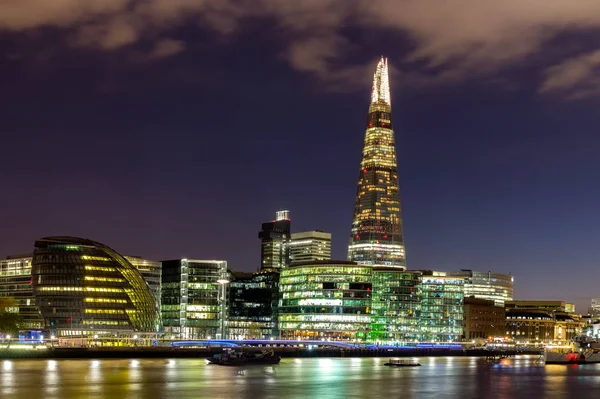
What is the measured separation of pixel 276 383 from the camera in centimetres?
11606

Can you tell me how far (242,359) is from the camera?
173750 millimetres

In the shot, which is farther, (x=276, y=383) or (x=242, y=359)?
(x=242, y=359)

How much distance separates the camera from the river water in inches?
3890

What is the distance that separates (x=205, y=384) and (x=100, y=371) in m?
30.1

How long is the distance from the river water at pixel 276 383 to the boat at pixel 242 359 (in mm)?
20025

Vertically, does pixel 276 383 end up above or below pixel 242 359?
above

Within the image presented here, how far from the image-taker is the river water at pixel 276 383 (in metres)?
98.8

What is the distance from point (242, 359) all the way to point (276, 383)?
Result: 193 feet

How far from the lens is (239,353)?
176750mm

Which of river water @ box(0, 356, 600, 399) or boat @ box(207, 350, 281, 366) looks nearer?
river water @ box(0, 356, 600, 399)

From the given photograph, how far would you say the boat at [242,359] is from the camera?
171 meters

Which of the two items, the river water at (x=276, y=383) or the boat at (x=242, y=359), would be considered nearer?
the river water at (x=276, y=383)

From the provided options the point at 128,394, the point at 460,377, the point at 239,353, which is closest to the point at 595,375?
the point at 460,377

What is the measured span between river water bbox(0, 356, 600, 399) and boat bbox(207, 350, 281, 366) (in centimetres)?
2002
